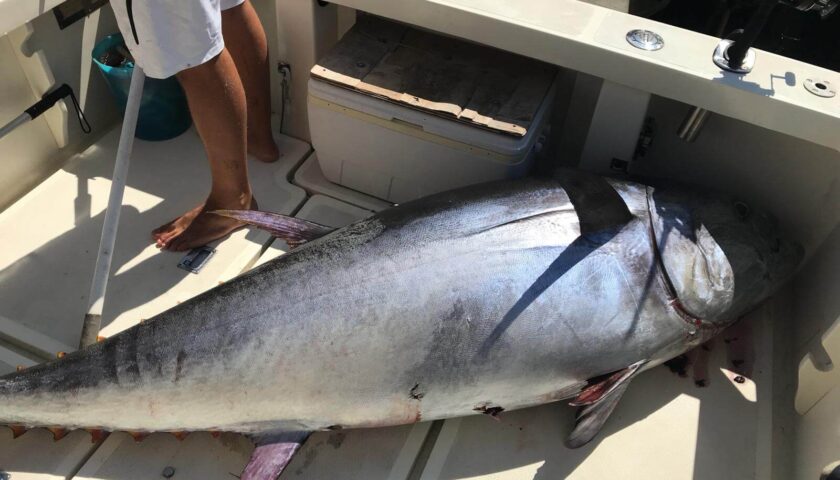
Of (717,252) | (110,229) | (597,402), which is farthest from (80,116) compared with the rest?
(717,252)

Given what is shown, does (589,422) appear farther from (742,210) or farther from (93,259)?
(93,259)

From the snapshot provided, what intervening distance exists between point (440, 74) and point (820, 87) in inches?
43.1

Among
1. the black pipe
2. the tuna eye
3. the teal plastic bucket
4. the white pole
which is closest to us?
the black pipe

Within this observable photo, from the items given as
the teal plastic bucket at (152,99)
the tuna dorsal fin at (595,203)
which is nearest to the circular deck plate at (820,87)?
the tuna dorsal fin at (595,203)

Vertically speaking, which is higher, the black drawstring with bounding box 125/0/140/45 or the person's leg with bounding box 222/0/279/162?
the black drawstring with bounding box 125/0/140/45

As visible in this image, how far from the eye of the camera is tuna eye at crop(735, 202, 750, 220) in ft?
6.15

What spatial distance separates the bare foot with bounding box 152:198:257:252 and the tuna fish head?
136 cm

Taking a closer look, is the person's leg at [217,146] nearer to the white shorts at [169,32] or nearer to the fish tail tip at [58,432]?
the white shorts at [169,32]

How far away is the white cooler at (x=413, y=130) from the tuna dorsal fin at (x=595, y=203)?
9.0 inches

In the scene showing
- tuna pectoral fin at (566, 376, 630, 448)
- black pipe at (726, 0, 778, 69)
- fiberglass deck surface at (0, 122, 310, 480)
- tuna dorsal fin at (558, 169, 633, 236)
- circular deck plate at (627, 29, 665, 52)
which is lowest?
fiberglass deck surface at (0, 122, 310, 480)

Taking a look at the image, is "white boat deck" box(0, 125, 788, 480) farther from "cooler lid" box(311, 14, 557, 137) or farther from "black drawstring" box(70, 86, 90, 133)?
"cooler lid" box(311, 14, 557, 137)

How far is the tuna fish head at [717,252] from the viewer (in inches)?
67.3

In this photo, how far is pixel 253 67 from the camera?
2.28 meters

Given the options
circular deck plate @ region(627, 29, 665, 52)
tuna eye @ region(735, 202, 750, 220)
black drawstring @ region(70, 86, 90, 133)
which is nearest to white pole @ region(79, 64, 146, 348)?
black drawstring @ region(70, 86, 90, 133)
